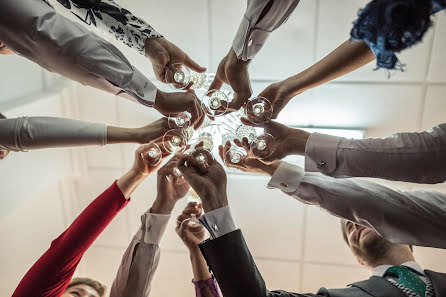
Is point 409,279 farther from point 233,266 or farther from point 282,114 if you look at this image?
point 282,114

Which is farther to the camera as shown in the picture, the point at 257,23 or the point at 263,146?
the point at 263,146

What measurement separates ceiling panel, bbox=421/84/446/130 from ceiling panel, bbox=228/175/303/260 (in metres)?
0.94

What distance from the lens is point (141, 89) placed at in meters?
1.66

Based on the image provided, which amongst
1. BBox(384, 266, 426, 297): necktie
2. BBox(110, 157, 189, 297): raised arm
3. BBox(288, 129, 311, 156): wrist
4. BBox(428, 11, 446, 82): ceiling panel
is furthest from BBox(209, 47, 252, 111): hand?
BBox(428, 11, 446, 82): ceiling panel

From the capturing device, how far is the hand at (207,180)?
1583 mm

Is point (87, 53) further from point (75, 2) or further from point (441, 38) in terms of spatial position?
point (441, 38)

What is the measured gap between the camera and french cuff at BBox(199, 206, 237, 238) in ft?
5.00

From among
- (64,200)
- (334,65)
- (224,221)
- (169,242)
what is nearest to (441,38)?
(334,65)

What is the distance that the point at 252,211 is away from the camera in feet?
9.22

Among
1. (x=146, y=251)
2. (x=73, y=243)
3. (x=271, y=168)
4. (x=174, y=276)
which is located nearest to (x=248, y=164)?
(x=271, y=168)

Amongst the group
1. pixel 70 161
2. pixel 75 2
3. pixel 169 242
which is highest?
pixel 75 2

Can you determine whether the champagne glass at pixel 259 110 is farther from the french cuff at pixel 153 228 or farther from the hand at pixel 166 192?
the french cuff at pixel 153 228

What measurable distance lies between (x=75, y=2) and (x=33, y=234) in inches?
68.1

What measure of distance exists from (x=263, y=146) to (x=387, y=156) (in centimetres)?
47
